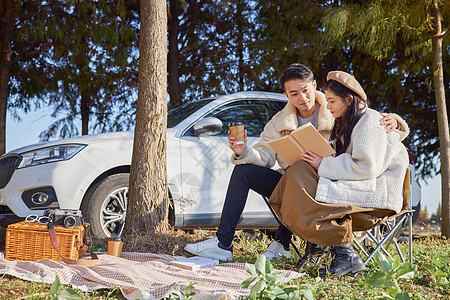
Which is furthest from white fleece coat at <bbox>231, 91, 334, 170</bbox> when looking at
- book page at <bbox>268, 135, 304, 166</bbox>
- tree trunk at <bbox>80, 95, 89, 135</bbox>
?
tree trunk at <bbox>80, 95, 89, 135</bbox>

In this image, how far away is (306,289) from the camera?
2.32 metres

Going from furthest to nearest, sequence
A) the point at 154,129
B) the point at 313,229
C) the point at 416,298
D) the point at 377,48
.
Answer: the point at 377,48
the point at 154,129
the point at 313,229
the point at 416,298

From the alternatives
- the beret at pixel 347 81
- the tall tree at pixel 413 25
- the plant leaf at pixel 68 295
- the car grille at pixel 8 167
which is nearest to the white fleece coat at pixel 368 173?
the beret at pixel 347 81

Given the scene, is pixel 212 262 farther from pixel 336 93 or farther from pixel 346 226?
pixel 336 93

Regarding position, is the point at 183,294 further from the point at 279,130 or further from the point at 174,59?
the point at 174,59

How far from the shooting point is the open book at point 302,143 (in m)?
3.12

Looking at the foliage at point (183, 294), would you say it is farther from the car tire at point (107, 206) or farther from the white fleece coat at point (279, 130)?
the car tire at point (107, 206)

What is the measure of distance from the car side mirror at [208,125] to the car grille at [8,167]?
1735 mm

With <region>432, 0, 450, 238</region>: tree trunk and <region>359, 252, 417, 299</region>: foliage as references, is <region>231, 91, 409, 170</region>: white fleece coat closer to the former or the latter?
<region>359, 252, 417, 299</region>: foliage

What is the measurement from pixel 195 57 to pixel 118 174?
558cm

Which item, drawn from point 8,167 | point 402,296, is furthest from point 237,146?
point 8,167

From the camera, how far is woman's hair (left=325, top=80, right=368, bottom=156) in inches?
124

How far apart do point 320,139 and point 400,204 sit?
2.11 feet

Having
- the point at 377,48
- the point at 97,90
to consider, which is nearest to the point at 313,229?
the point at 377,48
